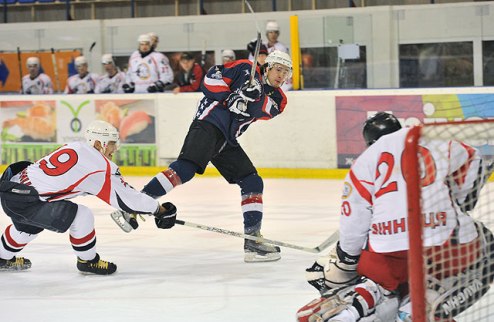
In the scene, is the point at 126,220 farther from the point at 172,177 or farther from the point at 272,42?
the point at 272,42

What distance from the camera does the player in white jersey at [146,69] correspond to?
363 inches

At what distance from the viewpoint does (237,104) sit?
204 inches

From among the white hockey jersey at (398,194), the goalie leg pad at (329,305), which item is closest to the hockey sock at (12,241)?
the goalie leg pad at (329,305)

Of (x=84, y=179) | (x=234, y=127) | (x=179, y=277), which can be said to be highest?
(x=234, y=127)

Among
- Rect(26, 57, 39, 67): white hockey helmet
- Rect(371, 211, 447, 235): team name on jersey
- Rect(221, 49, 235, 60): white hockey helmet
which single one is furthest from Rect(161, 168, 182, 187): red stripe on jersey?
Rect(26, 57, 39, 67): white hockey helmet

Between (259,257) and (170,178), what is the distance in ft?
1.94

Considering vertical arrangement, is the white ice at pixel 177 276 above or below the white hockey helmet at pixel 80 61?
below

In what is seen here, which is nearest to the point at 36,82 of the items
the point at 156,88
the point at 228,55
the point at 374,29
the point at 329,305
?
the point at 156,88

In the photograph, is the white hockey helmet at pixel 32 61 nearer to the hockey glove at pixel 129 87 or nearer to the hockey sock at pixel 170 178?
the hockey glove at pixel 129 87

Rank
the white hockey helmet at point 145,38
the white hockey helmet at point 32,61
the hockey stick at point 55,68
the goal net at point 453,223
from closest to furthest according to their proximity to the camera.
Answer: the goal net at point 453,223, the white hockey helmet at point 145,38, the white hockey helmet at point 32,61, the hockey stick at point 55,68

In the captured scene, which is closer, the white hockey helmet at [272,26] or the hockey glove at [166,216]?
the hockey glove at [166,216]

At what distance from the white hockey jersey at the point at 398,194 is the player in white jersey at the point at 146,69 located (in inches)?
239

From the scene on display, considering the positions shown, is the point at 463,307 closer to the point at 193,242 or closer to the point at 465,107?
the point at 193,242

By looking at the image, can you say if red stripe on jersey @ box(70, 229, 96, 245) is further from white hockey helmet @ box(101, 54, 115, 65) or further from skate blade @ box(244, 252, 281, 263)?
white hockey helmet @ box(101, 54, 115, 65)
